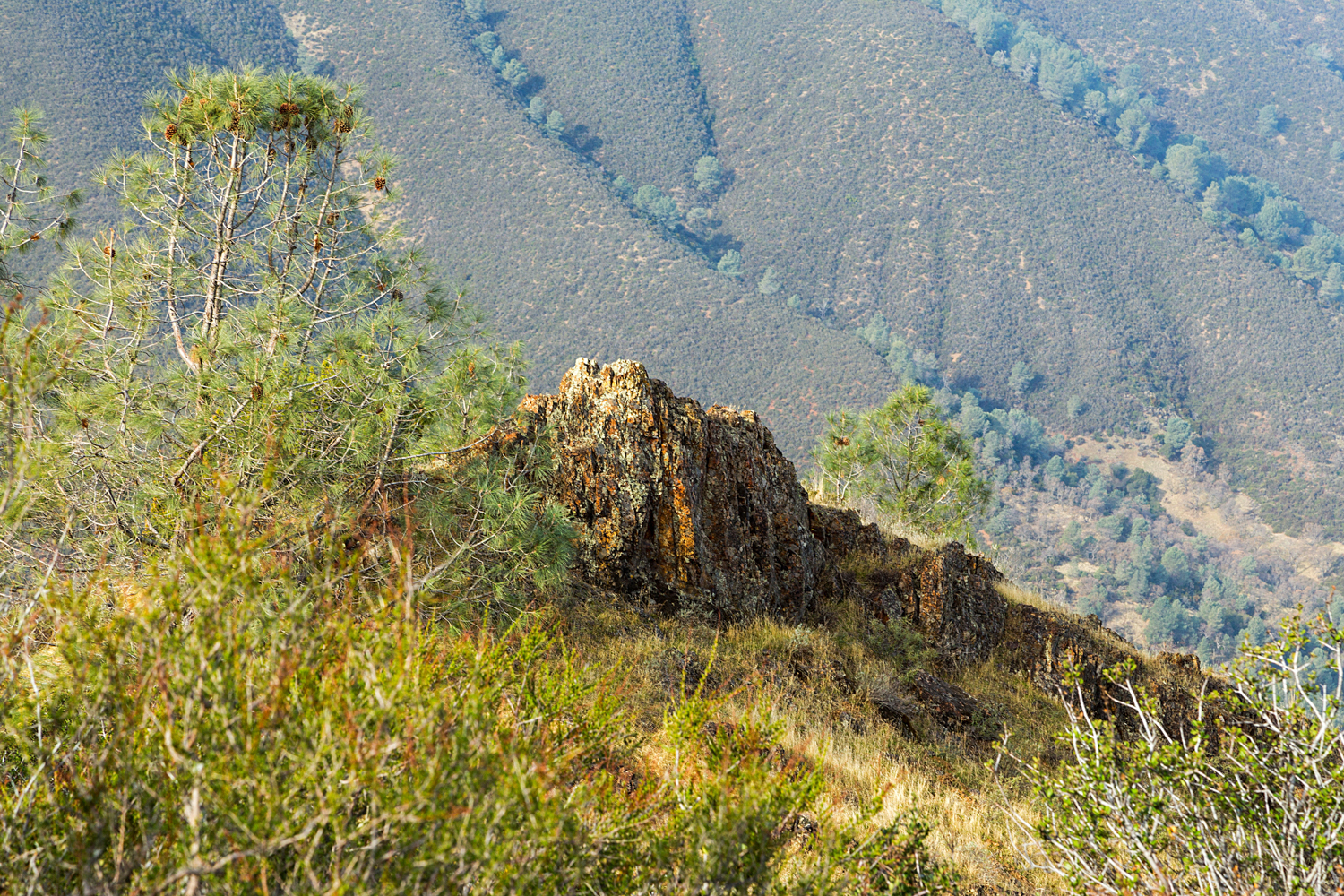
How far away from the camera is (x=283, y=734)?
180 cm

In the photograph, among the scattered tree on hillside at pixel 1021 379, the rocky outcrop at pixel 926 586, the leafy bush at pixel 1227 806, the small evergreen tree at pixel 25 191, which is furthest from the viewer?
the scattered tree on hillside at pixel 1021 379

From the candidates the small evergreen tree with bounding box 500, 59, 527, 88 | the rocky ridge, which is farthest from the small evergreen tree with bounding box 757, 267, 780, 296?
the rocky ridge

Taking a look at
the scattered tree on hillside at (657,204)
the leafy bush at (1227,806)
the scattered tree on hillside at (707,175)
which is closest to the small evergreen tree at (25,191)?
the leafy bush at (1227,806)

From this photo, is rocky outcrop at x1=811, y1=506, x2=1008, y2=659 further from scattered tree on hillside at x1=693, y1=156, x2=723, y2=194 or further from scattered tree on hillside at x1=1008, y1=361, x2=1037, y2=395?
scattered tree on hillside at x1=693, y1=156, x2=723, y2=194

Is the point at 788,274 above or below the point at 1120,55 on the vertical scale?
below

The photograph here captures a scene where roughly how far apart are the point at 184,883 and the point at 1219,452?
7944 centimetres

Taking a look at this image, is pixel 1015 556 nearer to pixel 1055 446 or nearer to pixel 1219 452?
pixel 1055 446

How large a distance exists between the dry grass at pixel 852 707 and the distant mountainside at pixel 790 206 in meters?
38.9

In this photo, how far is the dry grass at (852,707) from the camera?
3.78 meters

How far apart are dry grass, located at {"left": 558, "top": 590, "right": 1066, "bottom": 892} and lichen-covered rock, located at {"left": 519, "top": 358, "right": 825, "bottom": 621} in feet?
1.15

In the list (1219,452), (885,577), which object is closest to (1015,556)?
(1219,452)

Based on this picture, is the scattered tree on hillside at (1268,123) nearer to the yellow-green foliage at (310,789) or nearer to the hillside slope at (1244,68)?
the hillside slope at (1244,68)

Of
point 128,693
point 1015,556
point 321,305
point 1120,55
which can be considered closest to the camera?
point 128,693

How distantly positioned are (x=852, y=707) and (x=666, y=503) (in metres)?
2.19
